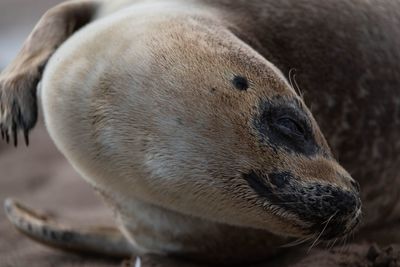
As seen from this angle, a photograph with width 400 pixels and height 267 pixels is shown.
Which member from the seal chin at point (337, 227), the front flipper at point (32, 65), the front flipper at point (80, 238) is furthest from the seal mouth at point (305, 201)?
the front flipper at point (80, 238)

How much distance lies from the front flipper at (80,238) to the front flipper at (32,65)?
2.87ft

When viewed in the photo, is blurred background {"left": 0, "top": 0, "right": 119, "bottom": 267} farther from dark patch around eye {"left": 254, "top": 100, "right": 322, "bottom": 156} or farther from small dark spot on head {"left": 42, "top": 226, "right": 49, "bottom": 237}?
dark patch around eye {"left": 254, "top": 100, "right": 322, "bottom": 156}

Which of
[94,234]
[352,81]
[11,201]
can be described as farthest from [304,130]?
[11,201]

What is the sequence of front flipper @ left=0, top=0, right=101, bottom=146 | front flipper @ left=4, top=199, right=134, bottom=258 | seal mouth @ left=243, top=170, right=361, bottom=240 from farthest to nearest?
1. front flipper @ left=4, top=199, right=134, bottom=258
2. front flipper @ left=0, top=0, right=101, bottom=146
3. seal mouth @ left=243, top=170, right=361, bottom=240

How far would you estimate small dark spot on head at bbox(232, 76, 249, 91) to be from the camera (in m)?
2.27

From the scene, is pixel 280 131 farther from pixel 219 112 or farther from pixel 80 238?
pixel 80 238

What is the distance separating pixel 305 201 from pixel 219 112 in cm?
31

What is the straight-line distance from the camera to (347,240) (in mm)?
2939

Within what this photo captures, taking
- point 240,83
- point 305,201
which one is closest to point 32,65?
point 240,83

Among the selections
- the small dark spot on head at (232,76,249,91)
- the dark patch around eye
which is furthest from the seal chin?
the small dark spot on head at (232,76,249,91)

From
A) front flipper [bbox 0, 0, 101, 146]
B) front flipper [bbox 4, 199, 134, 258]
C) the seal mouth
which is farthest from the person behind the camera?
front flipper [bbox 4, 199, 134, 258]

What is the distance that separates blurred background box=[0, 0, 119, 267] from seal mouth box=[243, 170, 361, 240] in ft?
4.30

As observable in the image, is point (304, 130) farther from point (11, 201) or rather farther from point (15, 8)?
point (15, 8)

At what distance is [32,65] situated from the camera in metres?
2.77
